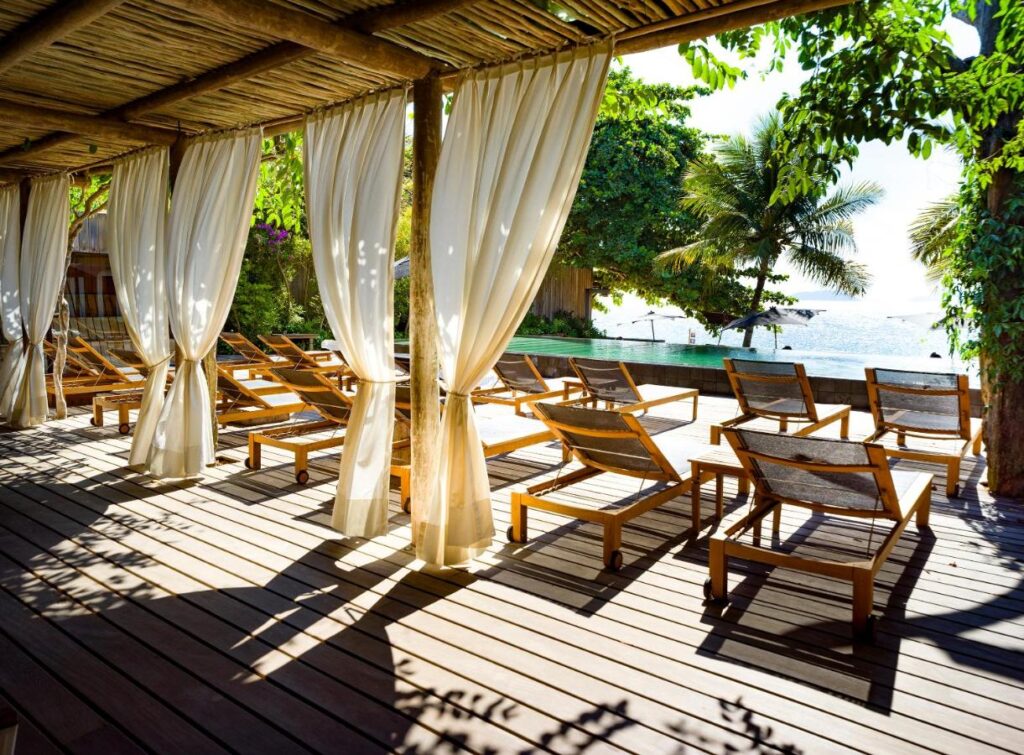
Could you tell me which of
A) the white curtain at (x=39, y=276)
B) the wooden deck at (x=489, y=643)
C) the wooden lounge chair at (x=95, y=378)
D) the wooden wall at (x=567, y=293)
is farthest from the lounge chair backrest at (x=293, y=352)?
the wooden wall at (x=567, y=293)

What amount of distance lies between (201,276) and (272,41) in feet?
7.12

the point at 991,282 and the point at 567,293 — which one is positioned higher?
the point at 567,293

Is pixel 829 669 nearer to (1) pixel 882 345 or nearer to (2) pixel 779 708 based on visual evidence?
(2) pixel 779 708

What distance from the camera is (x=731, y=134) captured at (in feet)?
59.5

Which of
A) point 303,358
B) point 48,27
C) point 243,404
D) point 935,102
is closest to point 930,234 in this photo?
point 303,358

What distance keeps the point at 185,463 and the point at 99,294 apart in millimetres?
12924

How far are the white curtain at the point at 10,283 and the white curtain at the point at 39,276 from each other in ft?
0.63

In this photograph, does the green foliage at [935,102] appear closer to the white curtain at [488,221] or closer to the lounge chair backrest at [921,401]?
the lounge chair backrest at [921,401]

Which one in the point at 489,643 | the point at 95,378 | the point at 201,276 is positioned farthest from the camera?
the point at 95,378

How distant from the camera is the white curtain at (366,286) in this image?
13.8 feet

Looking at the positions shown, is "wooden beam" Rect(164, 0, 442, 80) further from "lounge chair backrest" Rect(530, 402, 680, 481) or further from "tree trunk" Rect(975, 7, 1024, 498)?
"tree trunk" Rect(975, 7, 1024, 498)

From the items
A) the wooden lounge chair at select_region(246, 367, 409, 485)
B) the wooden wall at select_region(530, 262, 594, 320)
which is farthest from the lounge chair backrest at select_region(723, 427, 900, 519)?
the wooden wall at select_region(530, 262, 594, 320)

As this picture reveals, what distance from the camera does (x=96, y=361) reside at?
920 centimetres

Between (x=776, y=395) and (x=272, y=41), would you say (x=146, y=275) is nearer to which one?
(x=272, y=41)
